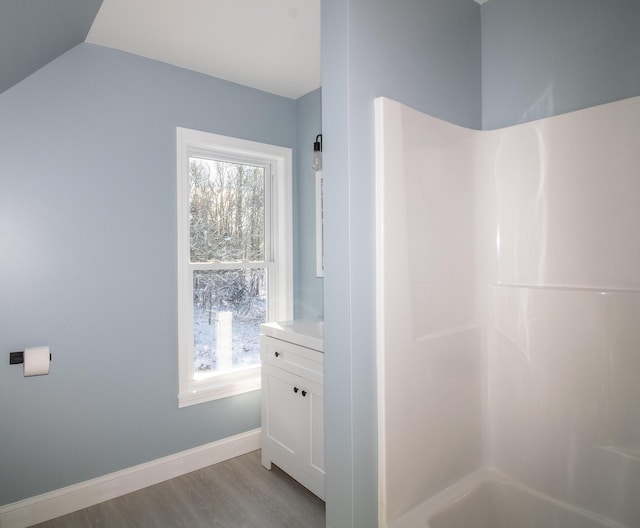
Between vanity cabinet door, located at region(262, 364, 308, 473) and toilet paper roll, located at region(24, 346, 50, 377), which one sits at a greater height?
toilet paper roll, located at region(24, 346, 50, 377)

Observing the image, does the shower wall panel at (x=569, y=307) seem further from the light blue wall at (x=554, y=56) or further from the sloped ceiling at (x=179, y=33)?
the sloped ceiling at (x=179, y=33)

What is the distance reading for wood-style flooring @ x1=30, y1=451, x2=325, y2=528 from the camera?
6.26 ft

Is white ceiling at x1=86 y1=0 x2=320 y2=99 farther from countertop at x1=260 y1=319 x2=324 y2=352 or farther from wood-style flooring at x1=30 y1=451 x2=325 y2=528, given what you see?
wood-style flooring at x1=30 y1=451 x2=325 y2=528

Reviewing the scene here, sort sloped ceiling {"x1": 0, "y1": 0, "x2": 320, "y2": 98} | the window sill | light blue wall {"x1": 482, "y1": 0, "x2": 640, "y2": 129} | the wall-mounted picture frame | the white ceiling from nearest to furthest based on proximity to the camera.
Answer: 1. light blue wall {"x1": 482, "y1": 0, "x2": 640, "y2": 129}
2. sloped ceiling {"x1": 0, "y1": 0, "x2": 320, "y2": 98}
3. the white ceiling
4. the window sill
5. the wall-mounted picture frame

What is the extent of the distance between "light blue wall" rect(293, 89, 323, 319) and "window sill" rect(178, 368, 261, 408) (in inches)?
22.2

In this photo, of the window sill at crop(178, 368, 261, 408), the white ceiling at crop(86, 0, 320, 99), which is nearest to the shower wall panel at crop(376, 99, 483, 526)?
the white ceiling at crop(86, 0, 320, 99)

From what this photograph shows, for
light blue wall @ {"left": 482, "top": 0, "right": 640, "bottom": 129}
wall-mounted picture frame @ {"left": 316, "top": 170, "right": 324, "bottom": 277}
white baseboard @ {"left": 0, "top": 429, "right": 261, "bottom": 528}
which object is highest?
light blue wall @ {"left": 482, "top": 0, "right": 640, "bottom": 129}

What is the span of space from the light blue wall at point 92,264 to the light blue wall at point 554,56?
1635 mm

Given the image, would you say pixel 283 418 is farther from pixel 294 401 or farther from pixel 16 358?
pixel 16 358

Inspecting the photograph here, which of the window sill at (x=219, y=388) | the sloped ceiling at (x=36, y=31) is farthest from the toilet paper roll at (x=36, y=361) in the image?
the sloped ceiling at (x=36, y=31)

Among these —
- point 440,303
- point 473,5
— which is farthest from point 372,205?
point 473,5

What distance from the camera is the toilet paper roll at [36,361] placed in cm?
184

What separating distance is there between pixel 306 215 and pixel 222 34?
4.06ft

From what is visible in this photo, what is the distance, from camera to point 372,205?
136cm
